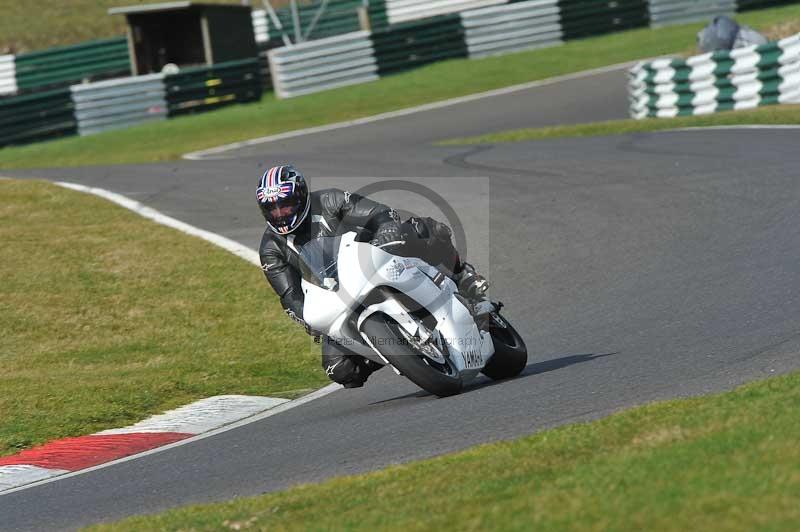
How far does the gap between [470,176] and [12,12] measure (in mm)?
34060

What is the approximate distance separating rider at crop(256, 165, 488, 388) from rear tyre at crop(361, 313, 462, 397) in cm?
55

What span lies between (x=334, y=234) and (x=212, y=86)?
2283 centimetres

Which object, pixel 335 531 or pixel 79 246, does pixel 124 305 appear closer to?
pixel 79 246

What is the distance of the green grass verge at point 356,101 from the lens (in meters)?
26.3

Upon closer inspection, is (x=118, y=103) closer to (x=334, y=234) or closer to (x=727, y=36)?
(x=727, y=36)

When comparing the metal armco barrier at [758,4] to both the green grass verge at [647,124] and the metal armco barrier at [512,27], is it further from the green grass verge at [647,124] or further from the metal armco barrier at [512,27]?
the green grass verge at [647,124]

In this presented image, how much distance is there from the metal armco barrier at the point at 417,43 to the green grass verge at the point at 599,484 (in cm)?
A: 2598

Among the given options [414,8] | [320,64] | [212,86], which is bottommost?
[212,86]

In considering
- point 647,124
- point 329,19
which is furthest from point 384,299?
point 329,19

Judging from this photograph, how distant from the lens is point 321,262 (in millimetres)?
7555

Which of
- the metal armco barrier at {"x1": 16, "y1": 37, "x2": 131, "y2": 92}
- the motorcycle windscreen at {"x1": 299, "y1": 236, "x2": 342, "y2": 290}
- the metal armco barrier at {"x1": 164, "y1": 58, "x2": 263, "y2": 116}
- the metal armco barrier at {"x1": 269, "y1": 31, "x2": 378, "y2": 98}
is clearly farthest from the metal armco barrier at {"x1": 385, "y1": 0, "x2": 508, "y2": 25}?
the motorcycle windscreen at {"x1": 299, "y1": 236, "x2": 342, "y2": 290}

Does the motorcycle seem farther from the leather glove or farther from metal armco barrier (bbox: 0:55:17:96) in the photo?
metal armco barrier (bbox: 0:55:17:96)

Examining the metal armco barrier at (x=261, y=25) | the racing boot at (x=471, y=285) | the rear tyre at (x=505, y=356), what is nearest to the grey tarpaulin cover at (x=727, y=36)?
the rear tyre at (x=505, y=356)

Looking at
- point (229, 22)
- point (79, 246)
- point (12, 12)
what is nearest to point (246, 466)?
point (79, 246)
